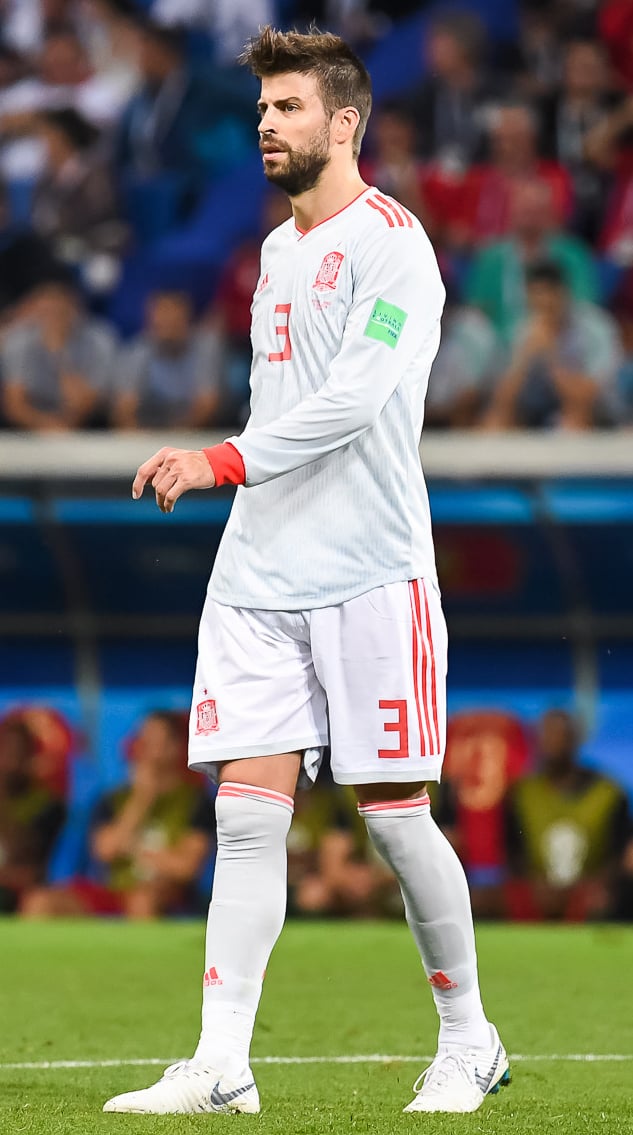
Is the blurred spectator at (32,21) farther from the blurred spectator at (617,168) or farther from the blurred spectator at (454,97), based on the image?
the blurred spectator at (617,168)

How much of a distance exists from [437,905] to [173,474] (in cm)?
106

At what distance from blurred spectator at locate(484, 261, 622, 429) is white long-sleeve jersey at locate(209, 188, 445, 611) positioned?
6.08 metres

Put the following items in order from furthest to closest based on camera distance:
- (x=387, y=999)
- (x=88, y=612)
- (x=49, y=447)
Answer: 1. (x=88, y=612)
2. (x=49, y=447)
3. (x=387, y=999)

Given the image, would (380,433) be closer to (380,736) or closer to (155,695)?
(380,736)

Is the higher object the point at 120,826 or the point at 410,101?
the point at 410,101

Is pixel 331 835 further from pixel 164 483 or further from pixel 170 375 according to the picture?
pixel 164 483

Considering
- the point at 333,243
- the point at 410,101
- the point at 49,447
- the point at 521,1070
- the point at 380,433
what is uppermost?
the point at 410,101

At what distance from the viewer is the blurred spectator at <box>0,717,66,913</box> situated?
31.4ft

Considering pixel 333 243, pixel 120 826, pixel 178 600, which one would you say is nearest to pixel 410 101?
pixel 178 600

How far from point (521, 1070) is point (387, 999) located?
180 cm

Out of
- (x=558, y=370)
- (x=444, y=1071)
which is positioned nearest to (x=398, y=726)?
(x=444, y=1071)

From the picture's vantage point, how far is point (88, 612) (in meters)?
9.97

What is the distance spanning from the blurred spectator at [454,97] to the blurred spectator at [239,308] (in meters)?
1.19

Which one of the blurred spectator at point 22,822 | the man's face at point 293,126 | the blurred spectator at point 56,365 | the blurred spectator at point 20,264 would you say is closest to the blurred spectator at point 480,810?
the blurred spectator at point 22,822
